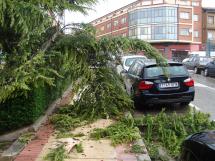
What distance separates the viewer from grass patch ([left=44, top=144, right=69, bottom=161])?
6.75 metres

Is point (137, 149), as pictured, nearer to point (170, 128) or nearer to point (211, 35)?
point (170, 128)

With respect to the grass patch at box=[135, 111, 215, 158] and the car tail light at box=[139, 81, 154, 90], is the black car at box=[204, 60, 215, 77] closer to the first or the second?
the car tail light at box=[139, 81, 154, 90]

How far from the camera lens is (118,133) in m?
8.28

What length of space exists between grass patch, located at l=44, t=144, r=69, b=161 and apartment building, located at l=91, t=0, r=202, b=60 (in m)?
73.3

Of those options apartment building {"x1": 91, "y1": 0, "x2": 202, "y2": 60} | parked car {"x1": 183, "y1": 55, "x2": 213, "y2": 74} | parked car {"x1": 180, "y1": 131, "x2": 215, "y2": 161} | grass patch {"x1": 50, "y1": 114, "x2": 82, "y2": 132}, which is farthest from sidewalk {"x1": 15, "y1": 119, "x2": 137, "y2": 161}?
apartment building {"x1": 91, "y1": 0, "x2": 202, "y2": 60}

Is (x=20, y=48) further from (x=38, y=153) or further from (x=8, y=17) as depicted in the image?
(x=38, y=153)

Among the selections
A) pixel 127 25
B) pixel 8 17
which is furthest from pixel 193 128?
pixel 127 25

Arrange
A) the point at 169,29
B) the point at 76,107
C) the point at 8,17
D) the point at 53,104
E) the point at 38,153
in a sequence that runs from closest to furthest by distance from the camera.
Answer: the point at 8,17 < the point at 38,153 < the point at 76,107 < the point at 53,104 < the point at 169,29

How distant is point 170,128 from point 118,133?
4.49ft

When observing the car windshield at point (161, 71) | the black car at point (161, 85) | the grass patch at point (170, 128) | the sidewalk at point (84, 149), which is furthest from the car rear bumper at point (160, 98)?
the sidewalk at point (84, 149)

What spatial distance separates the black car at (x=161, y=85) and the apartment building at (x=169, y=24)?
67.6 meters

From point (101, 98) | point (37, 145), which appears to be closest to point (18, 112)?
point (37, 145)

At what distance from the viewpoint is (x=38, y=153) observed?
23.6 feet

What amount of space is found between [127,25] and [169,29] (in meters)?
10.6
